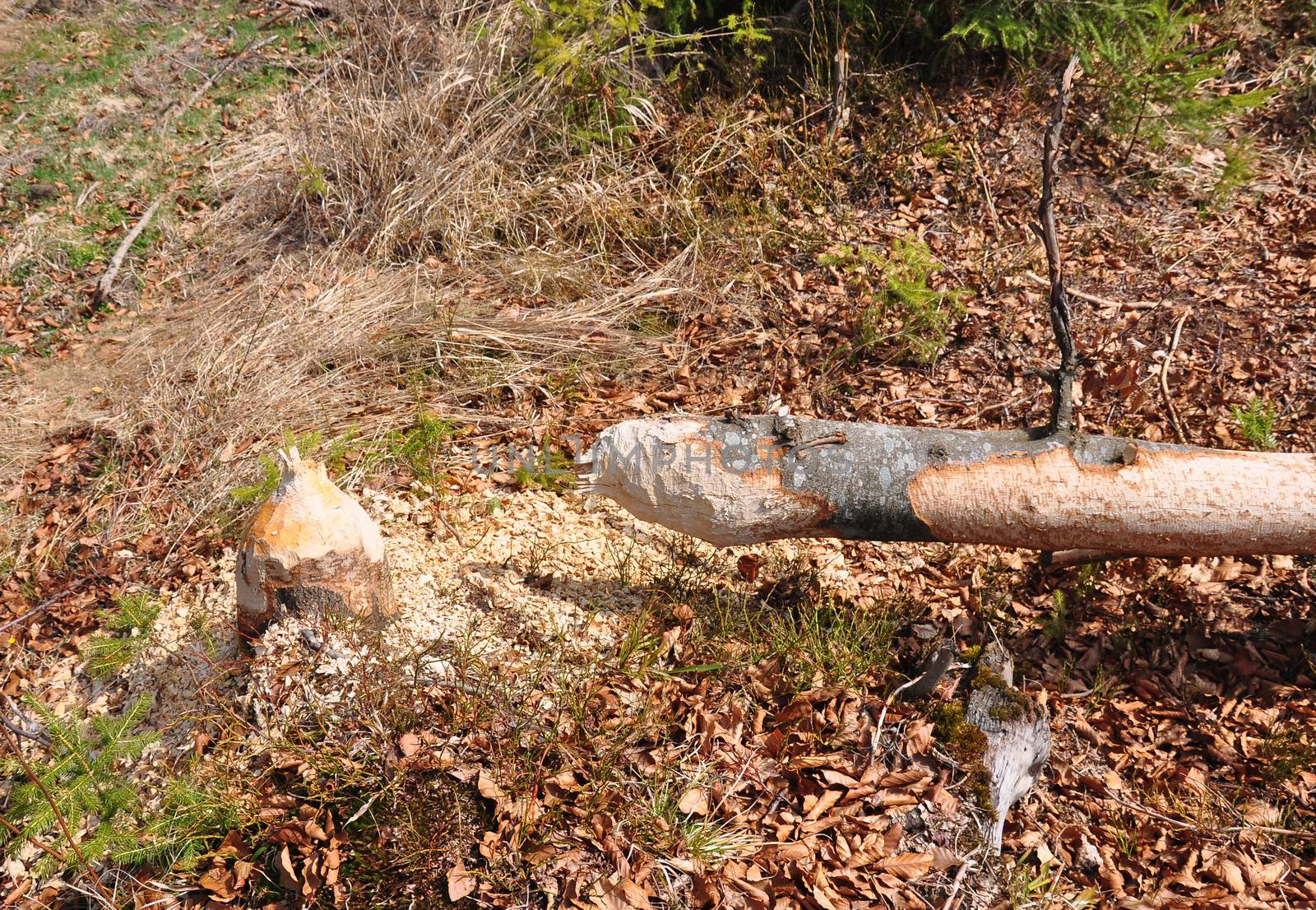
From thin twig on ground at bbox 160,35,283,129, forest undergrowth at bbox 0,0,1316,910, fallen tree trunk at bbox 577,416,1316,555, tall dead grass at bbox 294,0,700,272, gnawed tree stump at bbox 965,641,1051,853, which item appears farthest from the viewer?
thin twig on ground at bbox 160,35,283,129

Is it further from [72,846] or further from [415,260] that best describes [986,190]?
[72,846]

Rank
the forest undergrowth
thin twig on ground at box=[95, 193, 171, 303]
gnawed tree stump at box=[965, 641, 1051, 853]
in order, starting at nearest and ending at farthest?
the forest undergrowth, gnawed tree stump at box=[965, 641, 1051, 853], thin twig on ground at box=[95, 193, 171, 303]

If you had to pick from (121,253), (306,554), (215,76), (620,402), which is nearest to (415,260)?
(620,402)

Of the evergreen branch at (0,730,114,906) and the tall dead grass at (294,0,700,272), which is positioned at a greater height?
the tall dead grass at (294,0,700,272)

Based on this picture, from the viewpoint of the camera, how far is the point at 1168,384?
13.4 ft

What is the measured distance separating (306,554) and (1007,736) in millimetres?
2366

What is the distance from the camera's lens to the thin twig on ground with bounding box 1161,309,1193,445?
384 cm

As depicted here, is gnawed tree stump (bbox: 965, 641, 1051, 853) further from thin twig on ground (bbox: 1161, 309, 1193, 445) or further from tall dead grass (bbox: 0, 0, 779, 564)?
tall dead grass (bbox: 0, 0, 779, 564)

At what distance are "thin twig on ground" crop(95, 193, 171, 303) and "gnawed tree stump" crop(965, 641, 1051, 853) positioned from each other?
235 inches

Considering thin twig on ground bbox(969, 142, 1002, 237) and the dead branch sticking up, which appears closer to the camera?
the dead branch sticking up

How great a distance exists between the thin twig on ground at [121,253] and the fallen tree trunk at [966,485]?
4.66 m

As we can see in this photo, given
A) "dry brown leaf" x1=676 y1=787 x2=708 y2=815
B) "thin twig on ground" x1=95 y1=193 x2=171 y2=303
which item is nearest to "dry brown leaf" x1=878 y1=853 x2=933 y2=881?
"dry brown leaf" x1=676 y1=787 x2=708 y2=815

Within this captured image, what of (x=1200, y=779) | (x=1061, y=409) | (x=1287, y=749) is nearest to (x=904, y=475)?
(x=1061, y=409)

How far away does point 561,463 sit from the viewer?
3.87m
